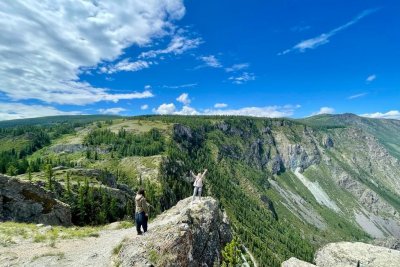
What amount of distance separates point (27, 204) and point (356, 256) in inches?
1871

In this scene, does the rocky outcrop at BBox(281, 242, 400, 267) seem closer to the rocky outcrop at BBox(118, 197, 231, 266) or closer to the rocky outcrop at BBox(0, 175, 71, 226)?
the rocky outcrop at BBox(118, 197, 231, 266)

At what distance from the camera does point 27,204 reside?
54.2 m

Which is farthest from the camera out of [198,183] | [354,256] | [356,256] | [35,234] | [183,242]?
[198,183]

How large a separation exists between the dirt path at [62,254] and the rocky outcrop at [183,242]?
2.92 m

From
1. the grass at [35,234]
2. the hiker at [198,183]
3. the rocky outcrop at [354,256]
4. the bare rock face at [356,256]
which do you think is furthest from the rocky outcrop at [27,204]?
the bare rock face at [356,256]

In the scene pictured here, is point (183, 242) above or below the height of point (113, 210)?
above

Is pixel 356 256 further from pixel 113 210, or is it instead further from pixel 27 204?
pixel 113 210

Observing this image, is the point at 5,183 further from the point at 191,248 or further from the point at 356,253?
the point at 356,253

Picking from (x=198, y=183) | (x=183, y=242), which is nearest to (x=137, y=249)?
(x=183, y=242)

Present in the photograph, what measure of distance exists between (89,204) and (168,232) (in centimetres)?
6287

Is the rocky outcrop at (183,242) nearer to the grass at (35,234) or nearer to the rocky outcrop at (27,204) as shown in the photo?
the grass at (35,234)

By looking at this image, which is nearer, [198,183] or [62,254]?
[62,254]

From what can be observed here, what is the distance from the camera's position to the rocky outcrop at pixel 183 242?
1249 inches

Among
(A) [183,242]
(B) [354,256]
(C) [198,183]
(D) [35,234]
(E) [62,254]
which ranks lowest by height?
(B) [354,256]
